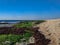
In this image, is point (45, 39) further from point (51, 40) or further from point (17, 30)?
point (17, 30)

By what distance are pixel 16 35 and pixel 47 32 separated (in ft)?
8.41

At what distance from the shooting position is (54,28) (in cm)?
1689

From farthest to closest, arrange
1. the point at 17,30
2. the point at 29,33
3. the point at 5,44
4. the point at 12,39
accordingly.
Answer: the point at 17,30
the point at 29,33
the point at 12,39
the point at 5,44

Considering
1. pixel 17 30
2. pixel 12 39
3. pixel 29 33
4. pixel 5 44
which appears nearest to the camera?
pixel 5 44

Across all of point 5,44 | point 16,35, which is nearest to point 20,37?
point 16,35

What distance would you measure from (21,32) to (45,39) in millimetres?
2588

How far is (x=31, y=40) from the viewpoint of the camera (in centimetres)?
1401

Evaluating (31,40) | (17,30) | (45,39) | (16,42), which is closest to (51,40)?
(45,39)

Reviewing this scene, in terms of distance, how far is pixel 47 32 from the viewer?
1616 cm

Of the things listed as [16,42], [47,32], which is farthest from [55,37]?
[16,42]

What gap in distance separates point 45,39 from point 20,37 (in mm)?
1809

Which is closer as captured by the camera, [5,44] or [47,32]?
[5,44]

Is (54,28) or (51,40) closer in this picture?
(51,40)

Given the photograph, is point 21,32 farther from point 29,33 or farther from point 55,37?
point 55,37
